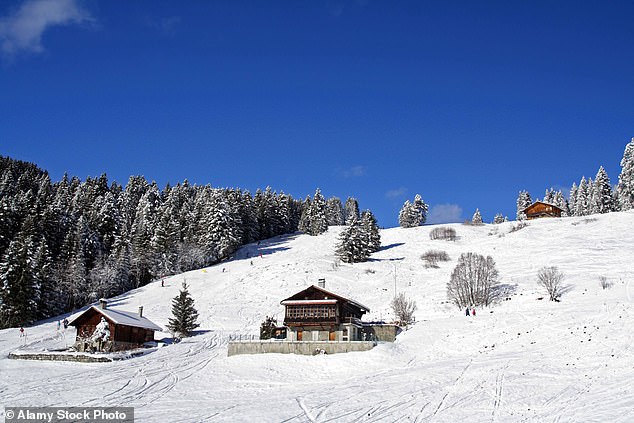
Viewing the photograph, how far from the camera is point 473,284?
5572cm

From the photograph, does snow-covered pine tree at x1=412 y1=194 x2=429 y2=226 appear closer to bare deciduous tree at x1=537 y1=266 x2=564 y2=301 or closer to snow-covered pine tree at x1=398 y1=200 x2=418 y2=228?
snow-covered pine tree at x1=398 y1=200 x2=418 y2=228

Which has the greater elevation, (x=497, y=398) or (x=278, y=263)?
(x=278, y=263)

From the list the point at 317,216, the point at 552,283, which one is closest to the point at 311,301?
the point at 552,283

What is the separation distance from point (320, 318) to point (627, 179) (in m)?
69.3

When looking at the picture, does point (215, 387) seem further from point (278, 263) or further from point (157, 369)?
point (278, 263)

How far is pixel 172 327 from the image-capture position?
2053 inches

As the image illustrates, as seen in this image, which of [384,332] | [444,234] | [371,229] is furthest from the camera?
[444,234]

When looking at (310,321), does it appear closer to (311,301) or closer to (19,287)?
(311,301)

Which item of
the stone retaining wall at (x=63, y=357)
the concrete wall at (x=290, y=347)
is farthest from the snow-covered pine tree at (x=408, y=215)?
the stone retaining wall at (x=63, y=357)

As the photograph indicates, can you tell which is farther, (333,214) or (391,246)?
(333,214)

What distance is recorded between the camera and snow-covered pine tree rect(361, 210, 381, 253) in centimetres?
8725

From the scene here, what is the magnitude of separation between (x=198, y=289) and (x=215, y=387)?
41509 mm

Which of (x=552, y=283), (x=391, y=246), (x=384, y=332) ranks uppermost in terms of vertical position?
(x=391, y=246)

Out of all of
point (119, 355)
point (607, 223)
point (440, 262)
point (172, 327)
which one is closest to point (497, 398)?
point (119, 355)
